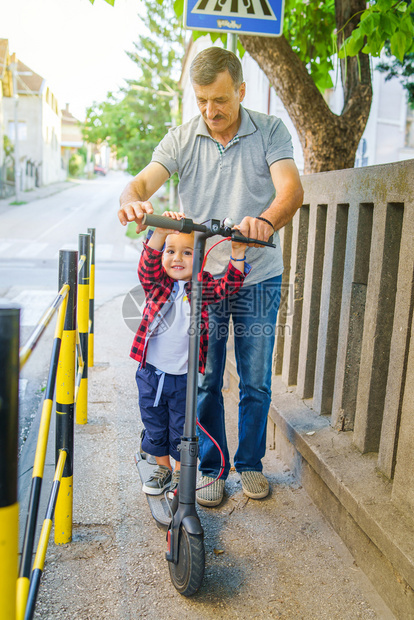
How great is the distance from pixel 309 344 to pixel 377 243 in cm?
106

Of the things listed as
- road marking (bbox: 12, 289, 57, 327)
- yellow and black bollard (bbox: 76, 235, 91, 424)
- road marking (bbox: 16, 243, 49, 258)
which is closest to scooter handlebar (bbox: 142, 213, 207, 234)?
yellow and black bollard (bbox: 76, 235, 91, 424)

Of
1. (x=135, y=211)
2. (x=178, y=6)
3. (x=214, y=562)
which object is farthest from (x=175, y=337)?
(x=178, y=6)

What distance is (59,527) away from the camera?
104 inches

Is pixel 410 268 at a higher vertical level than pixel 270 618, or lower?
higher

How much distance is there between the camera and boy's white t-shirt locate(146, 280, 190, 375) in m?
2.92

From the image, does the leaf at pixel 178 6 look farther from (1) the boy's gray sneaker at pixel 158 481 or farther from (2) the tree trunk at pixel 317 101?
(1) the boy's gray sneaker at pixel 158 481

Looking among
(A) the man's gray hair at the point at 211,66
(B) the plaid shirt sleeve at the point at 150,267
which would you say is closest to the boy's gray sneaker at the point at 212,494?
(B) the plaid shirt sleeve at the point at 150,267

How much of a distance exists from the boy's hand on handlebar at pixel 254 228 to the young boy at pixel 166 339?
36 cm

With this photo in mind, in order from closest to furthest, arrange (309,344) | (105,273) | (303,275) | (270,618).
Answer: (270,618) → (309,344) → (303,275) → (105,273)

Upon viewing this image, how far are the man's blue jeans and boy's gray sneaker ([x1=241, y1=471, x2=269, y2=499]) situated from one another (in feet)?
0.12

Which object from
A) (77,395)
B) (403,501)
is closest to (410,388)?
(403,501)

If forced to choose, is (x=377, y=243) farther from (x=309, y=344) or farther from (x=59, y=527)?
(x=59, y=527)

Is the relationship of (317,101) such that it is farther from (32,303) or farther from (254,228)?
(32,303)

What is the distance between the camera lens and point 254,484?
3.19 metres
